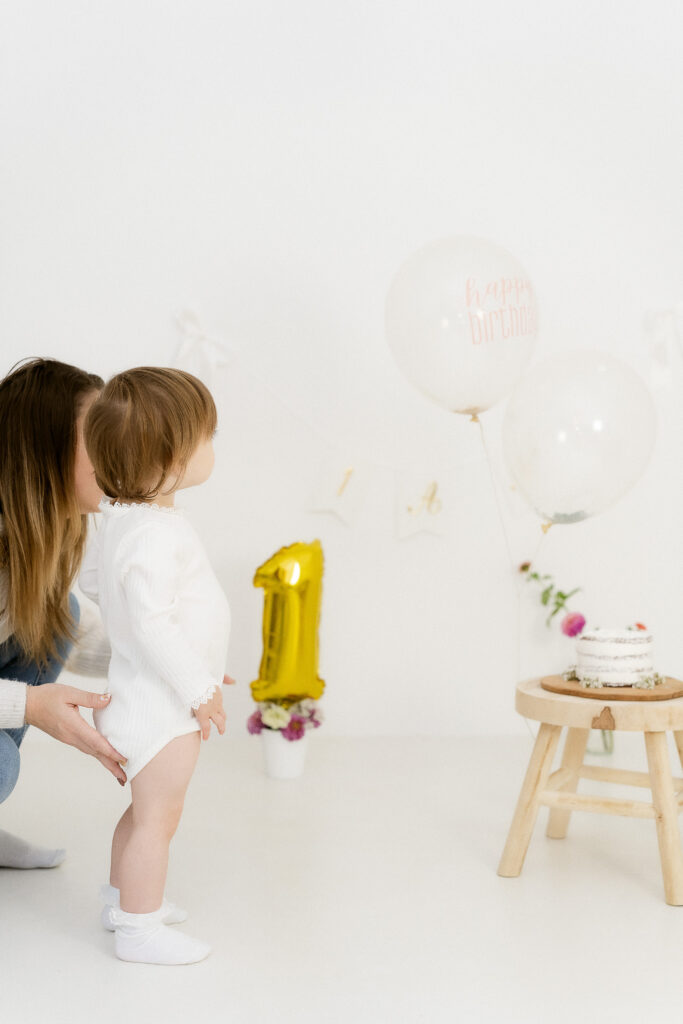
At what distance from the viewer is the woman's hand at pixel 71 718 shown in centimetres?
141

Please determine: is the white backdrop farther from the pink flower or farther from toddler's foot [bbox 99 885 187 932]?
toddler's foot [bbox 99 885 187 932]

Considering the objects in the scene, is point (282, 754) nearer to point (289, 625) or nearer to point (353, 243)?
point (289, 625)

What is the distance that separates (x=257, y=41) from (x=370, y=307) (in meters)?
0.85

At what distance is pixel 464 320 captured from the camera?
217cm

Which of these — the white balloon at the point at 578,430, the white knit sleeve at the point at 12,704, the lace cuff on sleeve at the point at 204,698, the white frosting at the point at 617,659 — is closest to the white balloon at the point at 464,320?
the white balloon at the point at 578,430

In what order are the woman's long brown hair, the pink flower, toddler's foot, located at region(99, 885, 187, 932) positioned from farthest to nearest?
the pink flower
the woman's long brown hair
toddler's foot, located at region(99, 885, 187, 932)

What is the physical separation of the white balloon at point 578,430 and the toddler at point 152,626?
2.54 feet

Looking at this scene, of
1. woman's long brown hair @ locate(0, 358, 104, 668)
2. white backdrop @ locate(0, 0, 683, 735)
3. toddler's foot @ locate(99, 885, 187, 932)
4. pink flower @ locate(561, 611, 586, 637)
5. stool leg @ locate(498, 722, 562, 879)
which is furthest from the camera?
white backdrop @ locate(0, 0, 683, 735)

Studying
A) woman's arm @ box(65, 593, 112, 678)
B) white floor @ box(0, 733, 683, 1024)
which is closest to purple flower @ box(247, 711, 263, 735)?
white floor @ box(0, 733, 683, 1024)

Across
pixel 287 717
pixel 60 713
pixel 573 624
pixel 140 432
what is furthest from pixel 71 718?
pixel 573 624

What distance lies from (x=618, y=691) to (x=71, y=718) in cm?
91

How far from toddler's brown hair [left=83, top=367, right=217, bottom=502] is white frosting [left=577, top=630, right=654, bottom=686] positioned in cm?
82

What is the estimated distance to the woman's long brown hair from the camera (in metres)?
1.60

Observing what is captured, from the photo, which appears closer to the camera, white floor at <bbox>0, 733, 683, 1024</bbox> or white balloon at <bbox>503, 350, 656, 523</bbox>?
white floor at <bbox>0, 733, 683, 1024</bbox>
